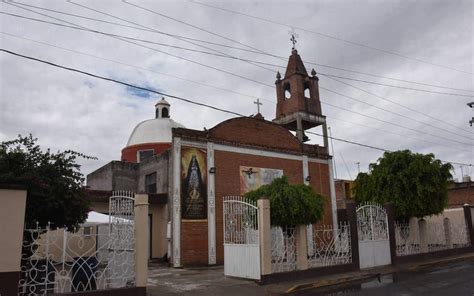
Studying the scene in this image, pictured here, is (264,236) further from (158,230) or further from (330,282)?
(158,230)

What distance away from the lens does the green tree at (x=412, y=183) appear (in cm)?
1816

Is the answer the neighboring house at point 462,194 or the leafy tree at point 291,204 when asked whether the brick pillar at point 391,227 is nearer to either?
the leafy tree at point 291,204

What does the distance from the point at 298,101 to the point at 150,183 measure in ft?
37.3

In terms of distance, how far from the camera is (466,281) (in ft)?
40.0

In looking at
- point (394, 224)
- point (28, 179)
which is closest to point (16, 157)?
point (28, 179)

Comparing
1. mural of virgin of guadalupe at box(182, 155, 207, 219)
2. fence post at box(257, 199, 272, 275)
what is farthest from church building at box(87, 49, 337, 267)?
fence post at box(257, 199, 272, 275)

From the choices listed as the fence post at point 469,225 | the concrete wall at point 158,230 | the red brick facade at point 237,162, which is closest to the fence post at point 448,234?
the fence post at point 469,225

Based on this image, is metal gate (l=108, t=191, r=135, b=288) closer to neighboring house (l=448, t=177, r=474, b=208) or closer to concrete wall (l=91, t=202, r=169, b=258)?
concrete wall (l=91, t=202, r=169, b=258)

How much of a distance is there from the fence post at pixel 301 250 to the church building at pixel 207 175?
5658 millimetres

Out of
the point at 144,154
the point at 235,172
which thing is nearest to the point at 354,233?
the point at 235,172

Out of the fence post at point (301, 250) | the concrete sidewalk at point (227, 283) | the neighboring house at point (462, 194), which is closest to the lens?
the concrete sidewalk at point (227, 283)

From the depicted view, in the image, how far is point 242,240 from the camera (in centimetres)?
1335

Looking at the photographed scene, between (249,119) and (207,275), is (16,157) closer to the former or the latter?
(207,275)

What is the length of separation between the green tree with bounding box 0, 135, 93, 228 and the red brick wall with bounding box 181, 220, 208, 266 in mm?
7643
